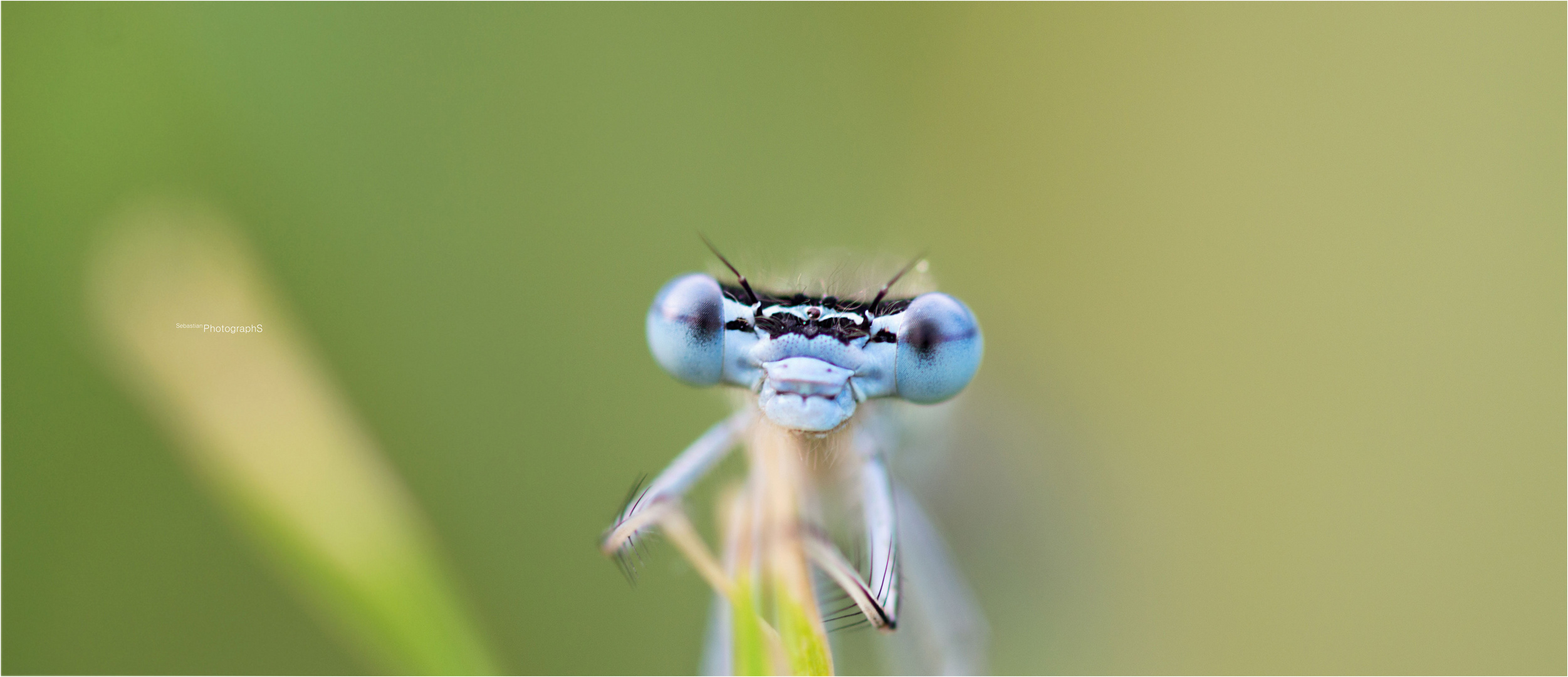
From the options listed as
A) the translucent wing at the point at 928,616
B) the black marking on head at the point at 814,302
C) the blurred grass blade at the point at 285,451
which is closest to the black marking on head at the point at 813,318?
the black marking on head at the point at 814,302

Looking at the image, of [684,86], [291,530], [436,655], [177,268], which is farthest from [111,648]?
[684,86]

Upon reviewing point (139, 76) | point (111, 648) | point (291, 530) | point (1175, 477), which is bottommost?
point (1175, 477)

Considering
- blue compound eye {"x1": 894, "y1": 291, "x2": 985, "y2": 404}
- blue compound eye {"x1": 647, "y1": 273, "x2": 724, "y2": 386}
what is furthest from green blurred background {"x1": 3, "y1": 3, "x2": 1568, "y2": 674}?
blue compound eye {"x1": 894, "y1": 291, "x2": 985, "y2": 404}

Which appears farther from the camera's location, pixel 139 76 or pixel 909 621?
pixel 909 621

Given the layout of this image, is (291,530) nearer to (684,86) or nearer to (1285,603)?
(684,86)

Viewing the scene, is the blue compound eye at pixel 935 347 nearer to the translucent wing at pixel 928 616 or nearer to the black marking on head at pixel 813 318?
the black marking on head at pixel 813 318

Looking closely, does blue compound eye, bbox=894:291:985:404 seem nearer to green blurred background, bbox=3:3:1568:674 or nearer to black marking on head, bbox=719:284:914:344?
black marking on head, bbox=719:284:914:344

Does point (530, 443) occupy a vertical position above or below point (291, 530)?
below

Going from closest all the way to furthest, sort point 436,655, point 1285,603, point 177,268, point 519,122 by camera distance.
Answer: point 436,655, point 177,268, point 519,122, point 1285,603
